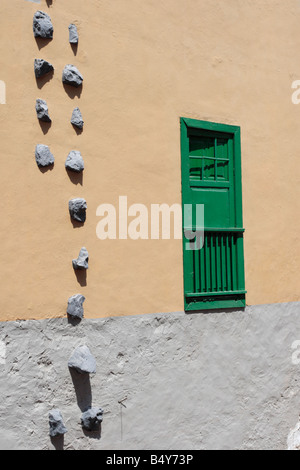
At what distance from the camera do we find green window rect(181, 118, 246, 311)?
15.7 ft

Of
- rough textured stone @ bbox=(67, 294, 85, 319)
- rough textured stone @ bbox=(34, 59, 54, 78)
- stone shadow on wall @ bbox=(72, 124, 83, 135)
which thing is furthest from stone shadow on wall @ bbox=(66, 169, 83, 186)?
rough textured stone @ bbox=(67, 294, 85, 319)

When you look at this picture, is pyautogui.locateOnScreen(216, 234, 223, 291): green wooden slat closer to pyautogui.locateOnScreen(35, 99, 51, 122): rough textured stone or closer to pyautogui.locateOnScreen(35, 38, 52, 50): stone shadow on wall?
pyautogui.locateOnScreen(35, 99, 51, 122): rough textured stone

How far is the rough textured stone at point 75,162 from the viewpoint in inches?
162

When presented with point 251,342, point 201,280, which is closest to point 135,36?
point 201,280

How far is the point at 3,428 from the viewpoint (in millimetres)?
3783

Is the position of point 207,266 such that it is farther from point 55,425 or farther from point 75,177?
point 55,425

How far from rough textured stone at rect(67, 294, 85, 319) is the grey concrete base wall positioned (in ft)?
0.29

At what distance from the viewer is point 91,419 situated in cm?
407

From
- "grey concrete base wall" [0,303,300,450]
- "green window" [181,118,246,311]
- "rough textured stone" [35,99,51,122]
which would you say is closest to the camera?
"grey concrete base wall" [0,303,300,450]

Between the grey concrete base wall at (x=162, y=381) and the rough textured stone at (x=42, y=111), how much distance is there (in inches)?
58.8

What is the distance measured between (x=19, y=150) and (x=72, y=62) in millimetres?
845

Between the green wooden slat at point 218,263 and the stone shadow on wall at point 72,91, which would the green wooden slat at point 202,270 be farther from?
the stone shadow on wall at point 72,91

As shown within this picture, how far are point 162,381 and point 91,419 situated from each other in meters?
0.71

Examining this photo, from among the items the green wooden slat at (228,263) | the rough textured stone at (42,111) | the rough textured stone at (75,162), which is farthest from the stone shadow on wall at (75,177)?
the green wooden slat at (228,263)
